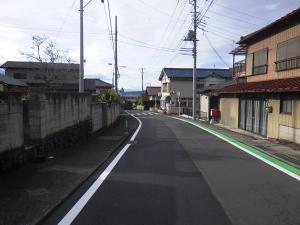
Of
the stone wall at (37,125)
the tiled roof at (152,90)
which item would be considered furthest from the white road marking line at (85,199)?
the tiled roof at (152,90)

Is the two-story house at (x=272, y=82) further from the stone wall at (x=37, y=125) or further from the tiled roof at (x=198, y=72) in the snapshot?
the tiled roof at (x=198, y=72)

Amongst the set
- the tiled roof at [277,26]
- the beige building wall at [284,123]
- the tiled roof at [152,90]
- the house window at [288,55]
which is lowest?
the beige building wall at [284,123]

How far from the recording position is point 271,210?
7305 millimetres

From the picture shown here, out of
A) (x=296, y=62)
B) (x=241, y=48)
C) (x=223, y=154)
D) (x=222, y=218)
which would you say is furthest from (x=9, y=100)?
(x=241, y=48)

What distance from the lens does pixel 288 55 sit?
2148cm

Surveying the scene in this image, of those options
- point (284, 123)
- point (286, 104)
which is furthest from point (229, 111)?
point (284, 123)

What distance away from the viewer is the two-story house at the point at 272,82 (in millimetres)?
19183

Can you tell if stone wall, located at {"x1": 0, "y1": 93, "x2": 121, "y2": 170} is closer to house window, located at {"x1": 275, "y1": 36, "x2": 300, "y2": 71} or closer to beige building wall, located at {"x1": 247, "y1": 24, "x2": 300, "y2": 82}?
house window, located at {"x1": 275, "y1": 36, "x2": 300, "y2": 71}

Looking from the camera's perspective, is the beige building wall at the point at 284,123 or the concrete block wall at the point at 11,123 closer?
the concrete block wall at the point at 11,123

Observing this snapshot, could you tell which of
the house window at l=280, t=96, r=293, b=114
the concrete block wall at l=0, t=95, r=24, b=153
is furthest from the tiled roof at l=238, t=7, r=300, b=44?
the concrete block wall at l=0, t=95, r=24, b=153

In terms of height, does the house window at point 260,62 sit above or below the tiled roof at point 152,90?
above

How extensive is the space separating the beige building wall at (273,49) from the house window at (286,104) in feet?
4.74

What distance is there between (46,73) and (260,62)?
912 inches

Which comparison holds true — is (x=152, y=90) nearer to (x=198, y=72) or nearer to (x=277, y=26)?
(x=198, y=72)
